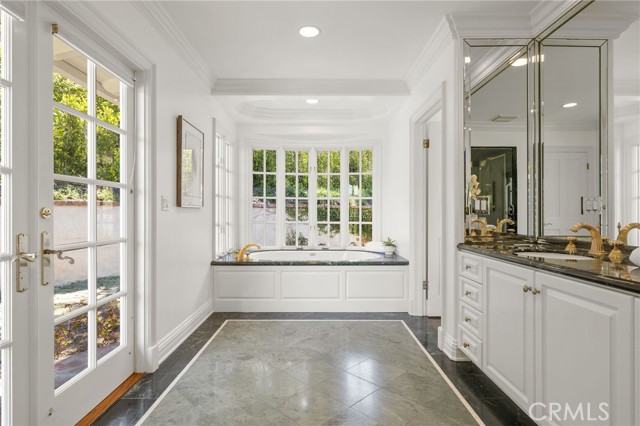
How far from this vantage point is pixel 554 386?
1.45 meters

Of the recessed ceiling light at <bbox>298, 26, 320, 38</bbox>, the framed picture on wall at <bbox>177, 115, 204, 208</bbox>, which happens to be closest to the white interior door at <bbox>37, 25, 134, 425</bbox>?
the framed picture on wall at <bbox>177, 115, 204, 208</bbox>

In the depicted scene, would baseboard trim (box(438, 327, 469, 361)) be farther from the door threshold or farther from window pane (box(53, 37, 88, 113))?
window pane (box(53, 37, 88, 113))

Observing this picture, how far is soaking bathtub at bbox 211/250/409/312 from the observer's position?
3652 mm

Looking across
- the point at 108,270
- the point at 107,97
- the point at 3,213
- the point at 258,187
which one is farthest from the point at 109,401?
the point at 258,187

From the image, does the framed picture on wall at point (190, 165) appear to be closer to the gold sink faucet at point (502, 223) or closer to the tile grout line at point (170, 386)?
the tile grout line at point (170, 386)

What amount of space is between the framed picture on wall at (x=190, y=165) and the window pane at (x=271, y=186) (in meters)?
1.66

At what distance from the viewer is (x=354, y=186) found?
15.9ft

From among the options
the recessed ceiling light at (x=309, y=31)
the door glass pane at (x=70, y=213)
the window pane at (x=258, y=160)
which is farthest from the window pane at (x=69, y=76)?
the window pane at (x=258, y=160)

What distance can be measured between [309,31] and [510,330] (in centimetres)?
238

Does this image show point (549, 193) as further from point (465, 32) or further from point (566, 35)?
point (465, 32)

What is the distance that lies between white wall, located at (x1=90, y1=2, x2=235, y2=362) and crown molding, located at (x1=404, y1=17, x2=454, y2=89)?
2012 mm

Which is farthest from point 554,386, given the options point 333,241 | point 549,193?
point 333,241

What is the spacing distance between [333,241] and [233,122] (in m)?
2.16

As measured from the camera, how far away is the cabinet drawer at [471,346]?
209 cm
